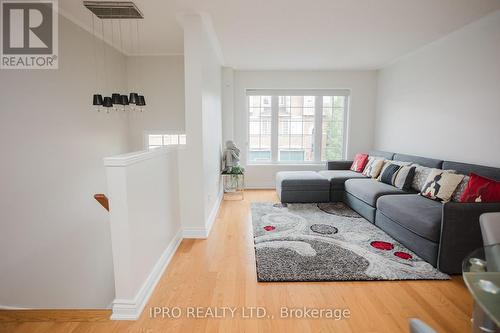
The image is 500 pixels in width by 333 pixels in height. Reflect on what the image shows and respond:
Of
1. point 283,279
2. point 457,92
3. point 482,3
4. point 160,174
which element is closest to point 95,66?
point 160,174

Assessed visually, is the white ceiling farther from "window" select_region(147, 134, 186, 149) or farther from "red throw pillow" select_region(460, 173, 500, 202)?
"red throw pillow" select_region(460, 173, 500, 202)

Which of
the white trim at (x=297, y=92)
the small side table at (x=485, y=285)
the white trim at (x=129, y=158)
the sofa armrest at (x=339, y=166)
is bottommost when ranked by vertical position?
the small side table at (x=485, y=285)

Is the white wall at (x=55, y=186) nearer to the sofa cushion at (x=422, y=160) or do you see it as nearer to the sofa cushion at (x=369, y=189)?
the sofa cushion at (x=369, y=189)

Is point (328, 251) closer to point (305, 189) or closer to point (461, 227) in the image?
point (461, 227)

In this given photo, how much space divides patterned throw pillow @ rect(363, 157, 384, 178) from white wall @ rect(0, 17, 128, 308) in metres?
4.24

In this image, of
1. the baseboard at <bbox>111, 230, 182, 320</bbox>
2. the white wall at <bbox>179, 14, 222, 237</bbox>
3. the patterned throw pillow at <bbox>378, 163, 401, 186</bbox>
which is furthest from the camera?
the patterned throw pillow at <bbox>378, 163, 401, 186</bbox>

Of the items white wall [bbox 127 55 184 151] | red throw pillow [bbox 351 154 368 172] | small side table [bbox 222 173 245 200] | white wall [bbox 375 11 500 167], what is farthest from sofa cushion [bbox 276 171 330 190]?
white wall [bbox 127 55 184 151]

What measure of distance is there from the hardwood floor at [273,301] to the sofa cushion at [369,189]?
1.33 m

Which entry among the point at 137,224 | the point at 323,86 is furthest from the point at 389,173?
the point at 137,224

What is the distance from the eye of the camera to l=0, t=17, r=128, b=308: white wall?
2.47 metres

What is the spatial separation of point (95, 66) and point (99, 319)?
10.8 feet

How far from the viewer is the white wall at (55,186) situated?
2473 mm

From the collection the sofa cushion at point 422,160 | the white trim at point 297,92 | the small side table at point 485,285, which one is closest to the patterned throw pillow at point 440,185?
the sofa cushion at point 422,160

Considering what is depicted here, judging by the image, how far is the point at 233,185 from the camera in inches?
200
